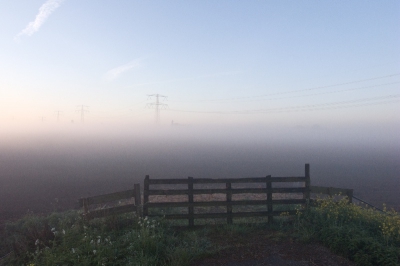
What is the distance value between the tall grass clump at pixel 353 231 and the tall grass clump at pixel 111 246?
9.82ft

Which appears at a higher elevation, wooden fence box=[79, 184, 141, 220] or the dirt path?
wooden fence box=[79, 184, 141, 220]

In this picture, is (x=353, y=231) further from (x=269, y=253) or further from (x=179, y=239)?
(x=179, y=239)

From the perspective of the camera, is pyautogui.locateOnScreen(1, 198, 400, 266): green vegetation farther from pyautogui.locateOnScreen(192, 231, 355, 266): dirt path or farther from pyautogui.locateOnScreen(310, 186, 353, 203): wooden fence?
pyautogui.locateOnScreen(310, 186, 353, 203): wooden fence

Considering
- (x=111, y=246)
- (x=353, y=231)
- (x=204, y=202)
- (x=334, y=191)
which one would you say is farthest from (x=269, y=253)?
(x=334, y=191)

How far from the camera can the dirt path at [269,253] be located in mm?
6297

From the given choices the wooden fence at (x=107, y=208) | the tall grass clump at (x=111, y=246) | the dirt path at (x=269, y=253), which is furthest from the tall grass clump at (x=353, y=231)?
the wooden fence at (x=107, y=208)

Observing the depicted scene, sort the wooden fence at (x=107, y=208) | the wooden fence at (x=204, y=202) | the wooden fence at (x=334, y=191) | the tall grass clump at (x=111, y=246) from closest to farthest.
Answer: the tall grass clump at (x=111, y=246) → the wooden fence at (x=107, y=208) → the wooden fence at (x=204, y=202) → the wooden fence at (x=334, y=191)

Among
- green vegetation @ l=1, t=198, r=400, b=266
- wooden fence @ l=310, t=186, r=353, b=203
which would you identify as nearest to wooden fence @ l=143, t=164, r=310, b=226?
green vegetation @ l=1, t=198, r=400, b=266

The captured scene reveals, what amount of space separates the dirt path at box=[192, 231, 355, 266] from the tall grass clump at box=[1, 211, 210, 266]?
1.56ft

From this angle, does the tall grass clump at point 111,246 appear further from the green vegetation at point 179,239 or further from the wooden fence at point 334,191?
the wooden fence at point 334,191

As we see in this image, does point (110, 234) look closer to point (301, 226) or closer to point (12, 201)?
point (301, 226)

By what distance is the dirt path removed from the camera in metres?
6.30

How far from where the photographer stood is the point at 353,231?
7117mm

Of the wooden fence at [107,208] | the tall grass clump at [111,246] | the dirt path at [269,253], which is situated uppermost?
the wooden fence at [107,208]
